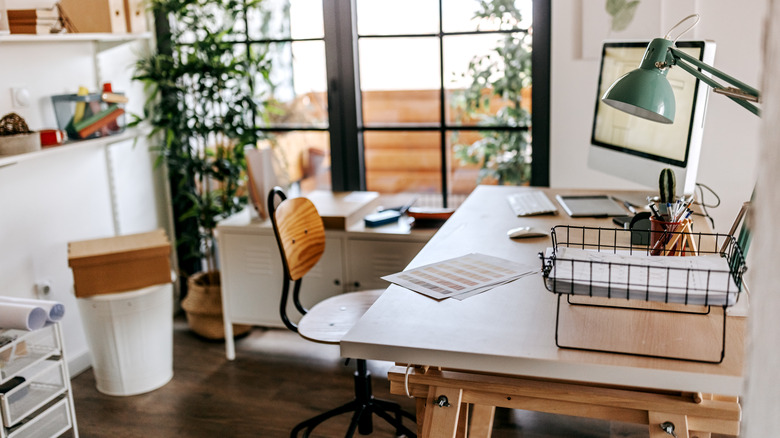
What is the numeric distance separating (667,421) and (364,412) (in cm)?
130

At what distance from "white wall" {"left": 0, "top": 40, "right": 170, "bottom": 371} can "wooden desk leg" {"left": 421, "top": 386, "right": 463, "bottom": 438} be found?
1875mm

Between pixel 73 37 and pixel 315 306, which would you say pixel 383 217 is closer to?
pixel 315 306

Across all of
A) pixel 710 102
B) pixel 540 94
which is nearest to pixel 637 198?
pixel 710 102

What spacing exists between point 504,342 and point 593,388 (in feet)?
0.85

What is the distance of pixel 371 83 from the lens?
139 inches

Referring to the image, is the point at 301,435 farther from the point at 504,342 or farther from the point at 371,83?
the point at 371,83

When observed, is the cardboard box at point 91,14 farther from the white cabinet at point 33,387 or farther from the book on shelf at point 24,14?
the white cabinet at point 33,387

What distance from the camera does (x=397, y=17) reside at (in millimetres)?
3420

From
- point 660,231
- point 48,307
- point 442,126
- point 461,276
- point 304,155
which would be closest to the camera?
point 660,231

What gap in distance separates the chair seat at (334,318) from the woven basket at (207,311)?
1143 millimetres

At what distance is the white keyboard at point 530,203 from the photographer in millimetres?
2475

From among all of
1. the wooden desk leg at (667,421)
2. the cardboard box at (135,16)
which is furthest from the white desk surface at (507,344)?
the cardboard box at (135,16)

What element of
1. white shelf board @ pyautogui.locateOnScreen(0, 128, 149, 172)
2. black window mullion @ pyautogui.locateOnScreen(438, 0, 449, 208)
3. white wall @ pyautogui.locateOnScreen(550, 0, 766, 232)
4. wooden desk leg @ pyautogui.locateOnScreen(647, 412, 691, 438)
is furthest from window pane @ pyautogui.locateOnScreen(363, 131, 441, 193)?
wooden desk leg @ pyautogui.locateOnScreen(647, 412, 691, 438)

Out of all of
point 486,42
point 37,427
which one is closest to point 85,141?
point 37,427
